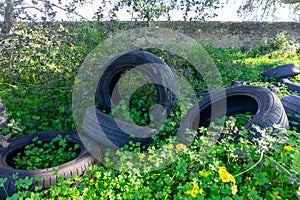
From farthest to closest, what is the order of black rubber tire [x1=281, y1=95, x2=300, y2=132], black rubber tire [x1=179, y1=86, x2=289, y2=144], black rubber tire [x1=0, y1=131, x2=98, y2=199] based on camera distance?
black rubber tire [x1=281, y1=95, x2=300, y2=132]
black rubber tire [x1=179, y1=86, x2=289, y2=144]
black rubber tire [x1=0, y1=131, x2=98, y2=199]

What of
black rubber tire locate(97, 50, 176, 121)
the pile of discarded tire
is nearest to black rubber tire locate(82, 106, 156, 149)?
the pile of discarded tire

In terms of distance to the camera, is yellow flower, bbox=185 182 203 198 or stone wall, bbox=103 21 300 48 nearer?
yellow flower, bbox=185 182 203 198

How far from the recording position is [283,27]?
50.7ft

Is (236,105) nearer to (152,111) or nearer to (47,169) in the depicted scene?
(152,111)

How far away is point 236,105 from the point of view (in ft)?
12.9

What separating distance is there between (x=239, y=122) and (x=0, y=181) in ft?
10.7

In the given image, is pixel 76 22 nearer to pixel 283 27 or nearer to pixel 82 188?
pixel 82 188

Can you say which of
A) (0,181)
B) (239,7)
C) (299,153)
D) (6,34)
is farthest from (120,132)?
(239,7)

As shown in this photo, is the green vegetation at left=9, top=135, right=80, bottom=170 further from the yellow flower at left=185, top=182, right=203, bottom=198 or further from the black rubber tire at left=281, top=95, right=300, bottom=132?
the black rubber tire at left=281, top=95, right=300, bottom=132

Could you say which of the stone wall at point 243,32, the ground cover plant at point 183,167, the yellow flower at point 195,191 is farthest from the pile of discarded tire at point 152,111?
the stone wall at point 243,32

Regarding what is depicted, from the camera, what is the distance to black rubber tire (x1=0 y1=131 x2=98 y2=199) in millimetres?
2332

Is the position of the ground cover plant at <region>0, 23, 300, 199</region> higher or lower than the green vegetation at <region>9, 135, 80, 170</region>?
higher

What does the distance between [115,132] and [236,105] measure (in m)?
2.11

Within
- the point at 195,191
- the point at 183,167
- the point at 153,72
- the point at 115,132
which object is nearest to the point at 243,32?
the point at 153,72
